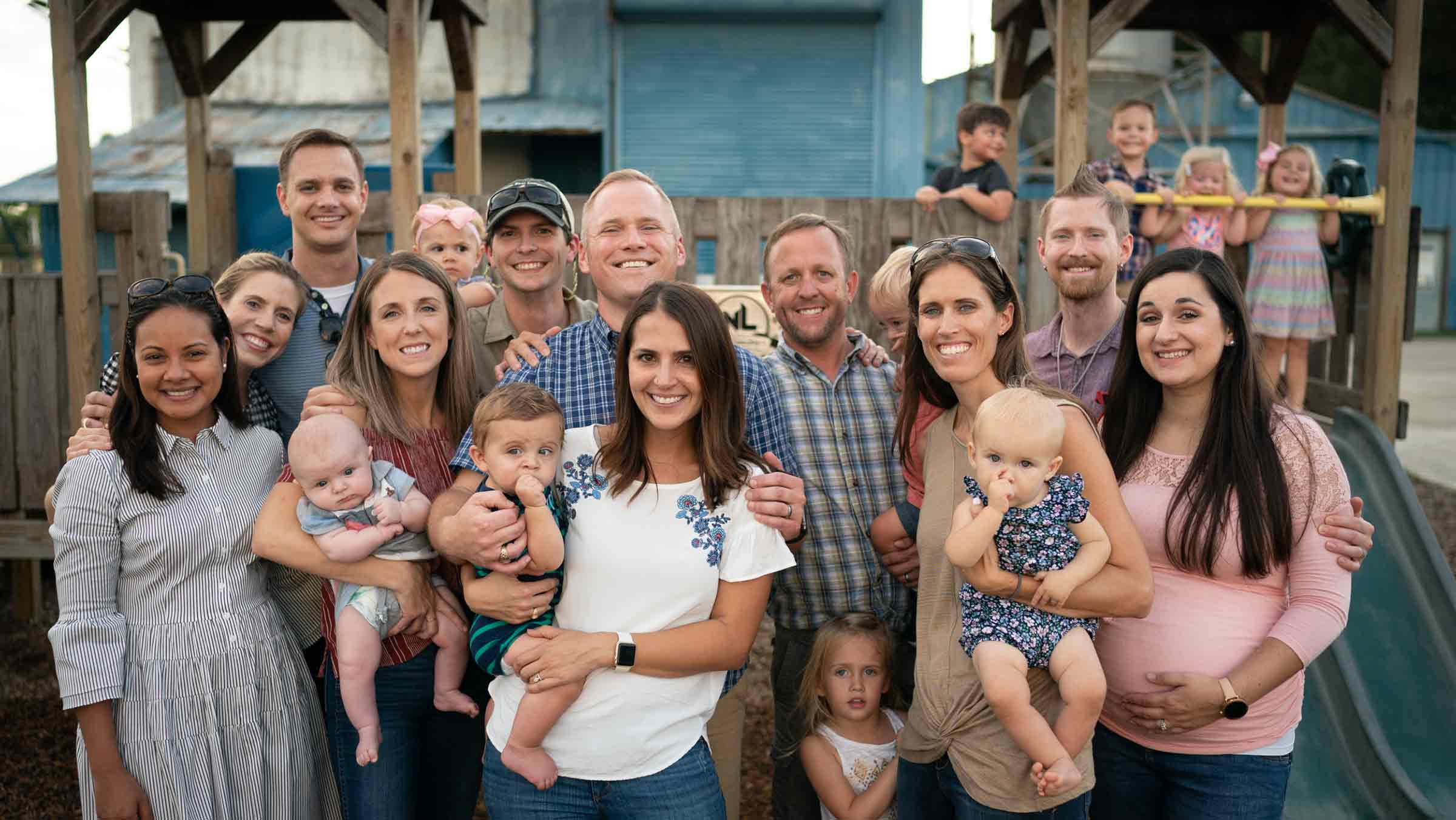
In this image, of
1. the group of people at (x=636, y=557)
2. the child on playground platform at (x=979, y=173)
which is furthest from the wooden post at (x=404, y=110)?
the child on playground platform at (x=979, y=173)

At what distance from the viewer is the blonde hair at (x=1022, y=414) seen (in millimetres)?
2406

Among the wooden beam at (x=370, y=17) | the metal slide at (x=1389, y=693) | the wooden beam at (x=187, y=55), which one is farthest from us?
the wooden beam at (x=187, y=55)

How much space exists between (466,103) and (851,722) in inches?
254

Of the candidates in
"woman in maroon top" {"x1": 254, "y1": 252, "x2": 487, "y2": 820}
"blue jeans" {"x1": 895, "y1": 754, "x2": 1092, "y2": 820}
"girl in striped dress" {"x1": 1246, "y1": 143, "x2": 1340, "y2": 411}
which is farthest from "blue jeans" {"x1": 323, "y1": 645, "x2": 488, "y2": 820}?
"girl in striped dress" {"x1": 1246, "y1": 143, "x2": 1340, "y2": 411}

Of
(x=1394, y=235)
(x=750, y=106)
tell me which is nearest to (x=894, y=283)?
(x=1394, y=235)

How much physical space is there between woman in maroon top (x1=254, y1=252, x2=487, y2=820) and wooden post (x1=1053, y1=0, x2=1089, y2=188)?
14.0ft

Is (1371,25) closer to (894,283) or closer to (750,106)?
(894,283)

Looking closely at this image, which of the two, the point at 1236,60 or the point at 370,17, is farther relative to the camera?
the point at 1236,60

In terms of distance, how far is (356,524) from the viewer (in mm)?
2783

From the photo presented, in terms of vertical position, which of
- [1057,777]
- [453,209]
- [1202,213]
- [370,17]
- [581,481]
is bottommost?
[1057,777]

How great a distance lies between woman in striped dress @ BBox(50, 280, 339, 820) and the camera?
2658 millimetres

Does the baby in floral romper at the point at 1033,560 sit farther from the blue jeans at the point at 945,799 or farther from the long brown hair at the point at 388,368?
the long brown hair at the point at 388,368

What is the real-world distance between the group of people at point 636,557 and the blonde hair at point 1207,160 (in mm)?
4294

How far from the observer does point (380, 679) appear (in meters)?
2.87
